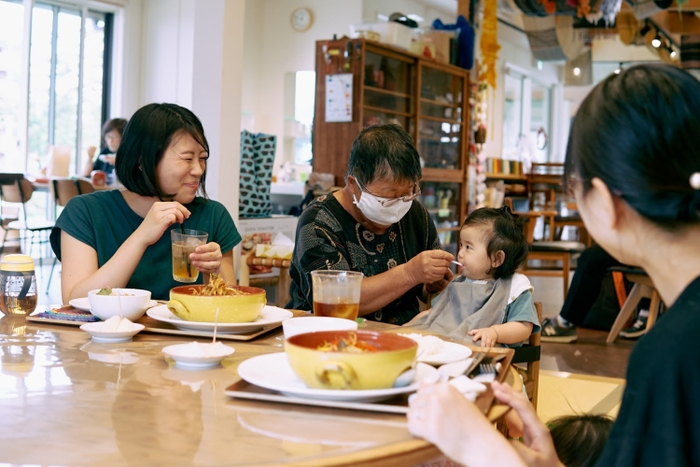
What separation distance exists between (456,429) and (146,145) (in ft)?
4.88

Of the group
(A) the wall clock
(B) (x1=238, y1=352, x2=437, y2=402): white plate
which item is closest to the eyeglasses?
(B) (x1=238, y1=352, x2=437, y2=402): white plate

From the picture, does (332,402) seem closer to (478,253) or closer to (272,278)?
(478,253)

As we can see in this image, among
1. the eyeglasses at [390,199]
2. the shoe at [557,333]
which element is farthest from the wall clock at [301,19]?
the eyeglasses at [390,199]

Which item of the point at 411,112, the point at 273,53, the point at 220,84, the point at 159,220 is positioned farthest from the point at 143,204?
the point at 273,53

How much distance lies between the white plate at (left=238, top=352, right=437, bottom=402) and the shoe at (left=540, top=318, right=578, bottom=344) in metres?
4.40

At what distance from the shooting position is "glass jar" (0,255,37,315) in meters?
1.71

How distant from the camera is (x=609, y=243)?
1002 mm

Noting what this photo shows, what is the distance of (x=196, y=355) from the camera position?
4.18ft

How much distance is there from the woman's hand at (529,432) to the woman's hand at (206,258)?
36.3 inches

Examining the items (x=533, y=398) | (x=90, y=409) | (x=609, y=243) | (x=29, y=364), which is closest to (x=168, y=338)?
(x=29, y=364)

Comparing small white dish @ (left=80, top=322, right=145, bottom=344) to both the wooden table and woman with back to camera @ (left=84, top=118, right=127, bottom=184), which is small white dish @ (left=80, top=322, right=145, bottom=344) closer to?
the wooden table

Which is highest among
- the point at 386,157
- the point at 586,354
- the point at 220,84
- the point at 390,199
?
the point at 220,84

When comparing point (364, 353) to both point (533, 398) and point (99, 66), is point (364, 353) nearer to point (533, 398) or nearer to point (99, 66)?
point (533, 398)

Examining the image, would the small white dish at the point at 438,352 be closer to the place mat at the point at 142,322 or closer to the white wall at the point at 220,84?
the place mat at the point at 142,322
